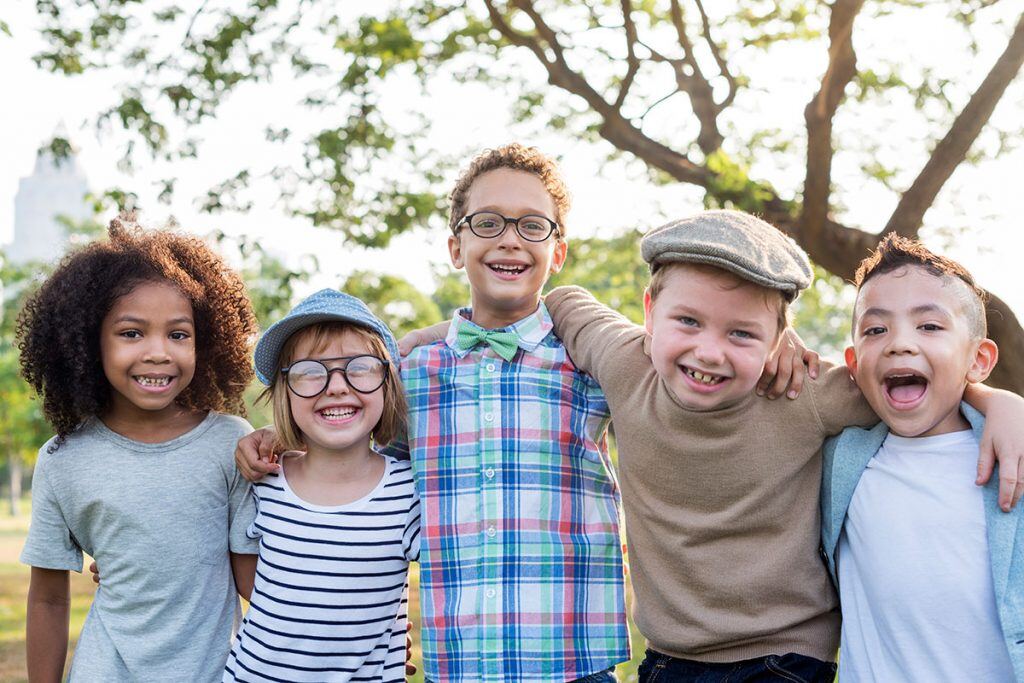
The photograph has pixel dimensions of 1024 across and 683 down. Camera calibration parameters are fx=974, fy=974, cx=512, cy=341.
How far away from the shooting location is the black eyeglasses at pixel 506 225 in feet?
9.41

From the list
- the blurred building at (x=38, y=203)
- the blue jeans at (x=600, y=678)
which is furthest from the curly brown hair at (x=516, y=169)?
the blurred building at (x=38, y=203)

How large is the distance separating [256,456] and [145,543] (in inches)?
14.6

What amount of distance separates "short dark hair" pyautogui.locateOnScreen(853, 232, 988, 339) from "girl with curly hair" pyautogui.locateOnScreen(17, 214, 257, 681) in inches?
74.5

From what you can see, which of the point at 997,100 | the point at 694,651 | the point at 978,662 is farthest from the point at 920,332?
the point at 997,100

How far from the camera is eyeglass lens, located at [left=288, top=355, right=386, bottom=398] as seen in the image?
273 cm

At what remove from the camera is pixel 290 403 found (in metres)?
2.79

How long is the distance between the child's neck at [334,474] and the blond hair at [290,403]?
0.19 feet

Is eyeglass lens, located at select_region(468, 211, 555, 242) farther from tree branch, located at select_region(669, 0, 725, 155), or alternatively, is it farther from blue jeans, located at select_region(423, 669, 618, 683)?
tree branch, located at select_region(669, 0, 725, 155)

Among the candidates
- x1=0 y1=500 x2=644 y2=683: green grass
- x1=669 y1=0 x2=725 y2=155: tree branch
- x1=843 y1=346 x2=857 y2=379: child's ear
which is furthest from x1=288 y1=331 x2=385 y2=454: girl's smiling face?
x1=669 y1=0 x2=725 y2=155: tree branch

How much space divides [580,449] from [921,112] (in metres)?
5.77

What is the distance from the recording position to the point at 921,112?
7.34 m

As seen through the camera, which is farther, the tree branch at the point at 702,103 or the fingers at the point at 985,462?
the tree branch at the point at 702,103

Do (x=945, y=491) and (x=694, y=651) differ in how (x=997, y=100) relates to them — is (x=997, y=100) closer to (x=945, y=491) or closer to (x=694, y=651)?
(x=945, y=491)

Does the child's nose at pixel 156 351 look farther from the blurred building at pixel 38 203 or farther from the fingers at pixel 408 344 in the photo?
the blurred building at pixel 38 203
